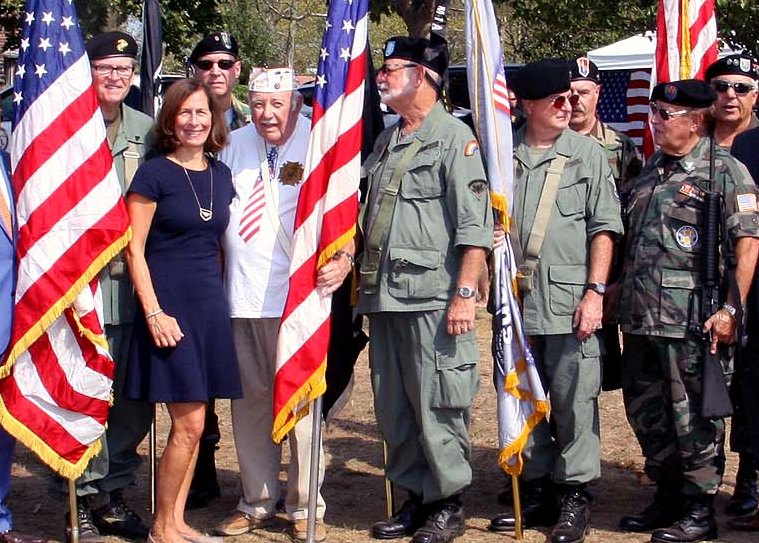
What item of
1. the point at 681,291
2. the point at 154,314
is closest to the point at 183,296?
the point at 154,314

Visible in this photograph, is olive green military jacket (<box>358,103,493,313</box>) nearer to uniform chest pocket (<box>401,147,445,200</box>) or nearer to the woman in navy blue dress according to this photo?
uniform chest pocket (<box>401,147,445,200</box>)

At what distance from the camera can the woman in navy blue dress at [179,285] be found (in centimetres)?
539

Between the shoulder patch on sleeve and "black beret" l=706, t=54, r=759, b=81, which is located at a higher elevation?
"black beret" l=706, t=54, r=759, b=81

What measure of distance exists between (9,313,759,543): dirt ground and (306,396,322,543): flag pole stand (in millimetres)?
310

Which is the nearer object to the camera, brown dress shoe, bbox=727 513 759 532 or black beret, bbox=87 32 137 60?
black beret, bbox=87 32 137 60

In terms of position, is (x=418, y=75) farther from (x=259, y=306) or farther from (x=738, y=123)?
(x=738, y=123)

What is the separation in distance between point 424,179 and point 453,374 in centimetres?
90

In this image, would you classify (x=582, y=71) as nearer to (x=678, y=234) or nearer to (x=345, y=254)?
(x=678, y=234)

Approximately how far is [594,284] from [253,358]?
165 centimetres

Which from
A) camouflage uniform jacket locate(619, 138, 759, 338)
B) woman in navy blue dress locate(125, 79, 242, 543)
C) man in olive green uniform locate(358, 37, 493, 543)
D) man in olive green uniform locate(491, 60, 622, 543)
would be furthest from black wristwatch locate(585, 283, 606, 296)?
woman in navy blue dress locate(125, 79, 242, 543)

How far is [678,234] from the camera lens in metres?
5.52

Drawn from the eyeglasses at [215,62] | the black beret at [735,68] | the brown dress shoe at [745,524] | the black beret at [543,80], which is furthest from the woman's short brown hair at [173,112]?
the brown dress shoe at [745,524]

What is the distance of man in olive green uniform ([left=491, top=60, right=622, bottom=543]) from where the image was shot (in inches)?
223

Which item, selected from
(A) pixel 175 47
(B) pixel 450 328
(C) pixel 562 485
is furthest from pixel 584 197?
(A) pixel 175 47
